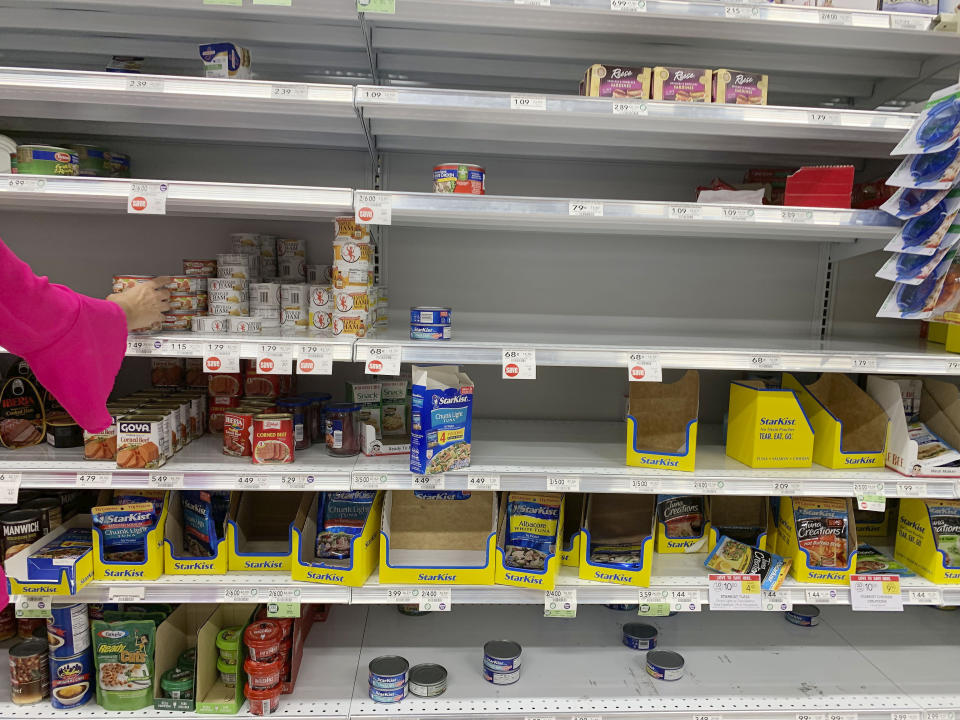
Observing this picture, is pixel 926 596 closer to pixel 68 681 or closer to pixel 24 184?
pixel 68 681

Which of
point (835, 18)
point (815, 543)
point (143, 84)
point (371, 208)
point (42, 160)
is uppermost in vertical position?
point (835, 18)

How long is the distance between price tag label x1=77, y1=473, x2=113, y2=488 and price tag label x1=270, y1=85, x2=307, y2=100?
1162 mm

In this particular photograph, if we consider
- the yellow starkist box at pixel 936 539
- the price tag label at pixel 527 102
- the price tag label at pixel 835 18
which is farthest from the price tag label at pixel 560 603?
the price tag label at pixel 835 18

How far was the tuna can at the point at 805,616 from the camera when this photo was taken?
8.14 ft

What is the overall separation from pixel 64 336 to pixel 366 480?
851 millimetres

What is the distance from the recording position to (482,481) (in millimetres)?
1876

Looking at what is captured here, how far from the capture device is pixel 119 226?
7.94 ft

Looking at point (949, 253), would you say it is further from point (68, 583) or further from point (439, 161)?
point (68, 583)

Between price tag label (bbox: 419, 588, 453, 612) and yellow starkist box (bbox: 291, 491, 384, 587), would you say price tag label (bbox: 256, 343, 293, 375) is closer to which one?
yellow starkist box (bbox: 291, 491, 384, 587)

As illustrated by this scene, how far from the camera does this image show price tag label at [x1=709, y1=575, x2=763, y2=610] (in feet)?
6.47

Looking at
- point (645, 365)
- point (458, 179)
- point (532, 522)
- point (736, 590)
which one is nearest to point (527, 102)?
point (458, 179)

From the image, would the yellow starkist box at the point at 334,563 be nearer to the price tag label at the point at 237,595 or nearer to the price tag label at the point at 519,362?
the price tag label at the point at 237,595

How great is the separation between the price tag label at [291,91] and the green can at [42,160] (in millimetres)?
667

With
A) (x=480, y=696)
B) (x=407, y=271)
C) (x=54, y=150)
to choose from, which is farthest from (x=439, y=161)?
(x=480, y=696)
